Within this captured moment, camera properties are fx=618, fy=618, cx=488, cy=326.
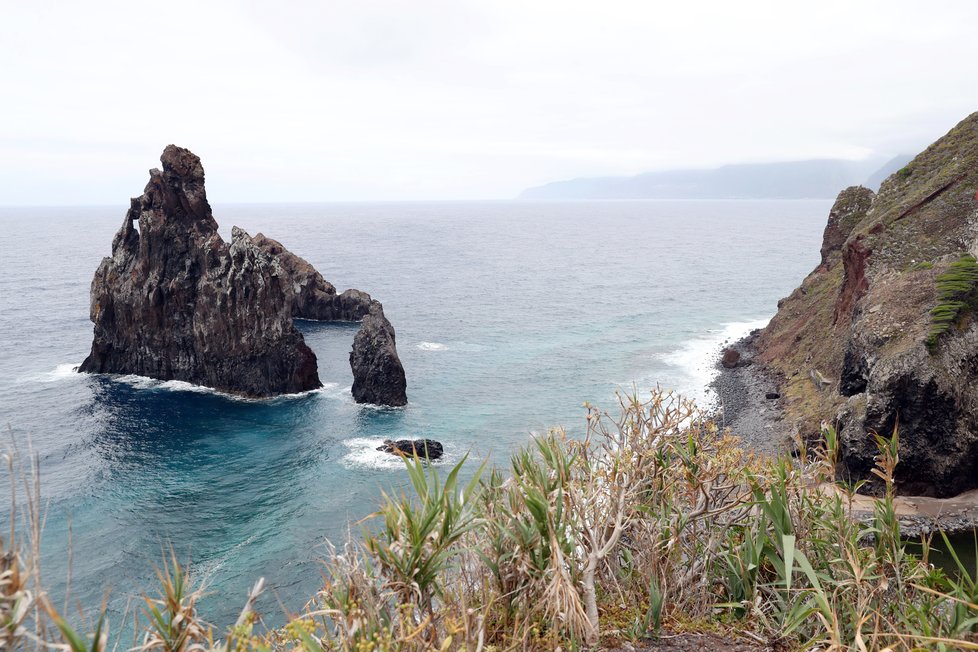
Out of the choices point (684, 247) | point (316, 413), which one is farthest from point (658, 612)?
point (684, 247)

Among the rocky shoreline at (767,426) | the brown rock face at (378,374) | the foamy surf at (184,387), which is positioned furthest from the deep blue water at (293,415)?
the rocky shoreline at (767,426)

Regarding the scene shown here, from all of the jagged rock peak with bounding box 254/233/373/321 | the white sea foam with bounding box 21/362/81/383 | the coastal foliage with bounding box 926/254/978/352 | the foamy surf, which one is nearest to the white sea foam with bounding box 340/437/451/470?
the foamy surf

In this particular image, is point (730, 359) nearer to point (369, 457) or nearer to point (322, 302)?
point (369, 457)

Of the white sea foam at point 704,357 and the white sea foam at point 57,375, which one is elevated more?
the white sea foam at point 57,375

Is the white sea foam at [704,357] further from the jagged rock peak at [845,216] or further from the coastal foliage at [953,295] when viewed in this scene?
the coastal foliage at [953,295]

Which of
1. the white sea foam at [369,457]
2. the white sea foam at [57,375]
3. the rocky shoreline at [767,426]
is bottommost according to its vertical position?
the white sea foam at [369,457]

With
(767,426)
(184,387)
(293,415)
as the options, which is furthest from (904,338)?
(184,387)

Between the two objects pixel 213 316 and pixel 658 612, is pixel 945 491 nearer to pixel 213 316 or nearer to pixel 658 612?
pixel 658 612

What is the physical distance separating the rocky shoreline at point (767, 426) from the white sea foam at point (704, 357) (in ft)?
2.83

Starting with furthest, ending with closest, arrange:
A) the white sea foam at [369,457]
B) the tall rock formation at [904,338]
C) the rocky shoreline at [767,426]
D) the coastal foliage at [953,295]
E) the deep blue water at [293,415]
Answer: the white sea foam at [369,457]
the coastal foliage at [953,295]
the tall rock formation at [904,338]
the deep blue water at [293,415]
the rocky shoreline at [767,426]

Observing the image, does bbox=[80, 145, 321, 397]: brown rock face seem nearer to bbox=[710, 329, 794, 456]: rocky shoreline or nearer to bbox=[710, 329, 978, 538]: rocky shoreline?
bbox=[710, 329, 794, 456]: rocky shoreline

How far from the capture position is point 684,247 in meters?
192

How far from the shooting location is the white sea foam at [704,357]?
5700 centimetres

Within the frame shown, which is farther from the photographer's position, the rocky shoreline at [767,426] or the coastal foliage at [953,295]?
the coastal foliage at [953,295]
